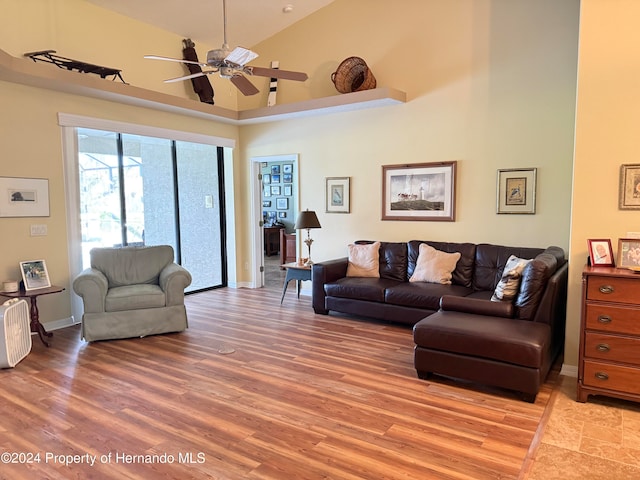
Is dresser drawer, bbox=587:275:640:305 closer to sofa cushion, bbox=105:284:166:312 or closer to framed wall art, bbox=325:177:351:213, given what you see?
framed wall art, bbox=325:177:351:213

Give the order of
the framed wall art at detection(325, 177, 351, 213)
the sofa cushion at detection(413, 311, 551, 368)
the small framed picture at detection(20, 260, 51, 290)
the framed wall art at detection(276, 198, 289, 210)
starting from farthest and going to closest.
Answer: the framed wall art at detection(276, 198, 289, 210) → the framed wall art at detection(325, 177, 351, 213) → the small framed picture at detection(20, 260, 51, 290) → the sofa cushion at detection(413, 311, 551, 368)

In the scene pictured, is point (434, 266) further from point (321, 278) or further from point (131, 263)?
point (131, 263)

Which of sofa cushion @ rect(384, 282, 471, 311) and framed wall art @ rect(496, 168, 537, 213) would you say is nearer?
A: sofa cushion @ rect(384, 282, 471, 311)

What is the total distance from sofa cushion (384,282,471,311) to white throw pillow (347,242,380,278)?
22.4 inches

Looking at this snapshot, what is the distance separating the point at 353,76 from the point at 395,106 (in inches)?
26.0

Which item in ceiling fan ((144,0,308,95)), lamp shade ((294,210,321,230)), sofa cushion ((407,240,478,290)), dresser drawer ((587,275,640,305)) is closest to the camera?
dresser drawer ((587,275,640,305))

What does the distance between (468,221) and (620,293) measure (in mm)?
2408

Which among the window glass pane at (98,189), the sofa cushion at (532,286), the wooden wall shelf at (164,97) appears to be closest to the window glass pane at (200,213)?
the wooden wall shelf at (164,97)

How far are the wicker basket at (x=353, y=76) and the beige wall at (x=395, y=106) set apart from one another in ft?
0.94

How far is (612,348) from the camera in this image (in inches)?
116

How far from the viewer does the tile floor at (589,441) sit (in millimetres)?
2297

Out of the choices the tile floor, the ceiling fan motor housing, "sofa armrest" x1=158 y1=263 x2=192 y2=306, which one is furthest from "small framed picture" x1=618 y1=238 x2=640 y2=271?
"sofa armrest" x1=158 y1=263 x2=192 y2=306

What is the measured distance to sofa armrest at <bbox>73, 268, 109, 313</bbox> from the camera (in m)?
4.31

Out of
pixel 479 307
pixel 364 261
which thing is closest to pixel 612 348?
pixel 479 307
